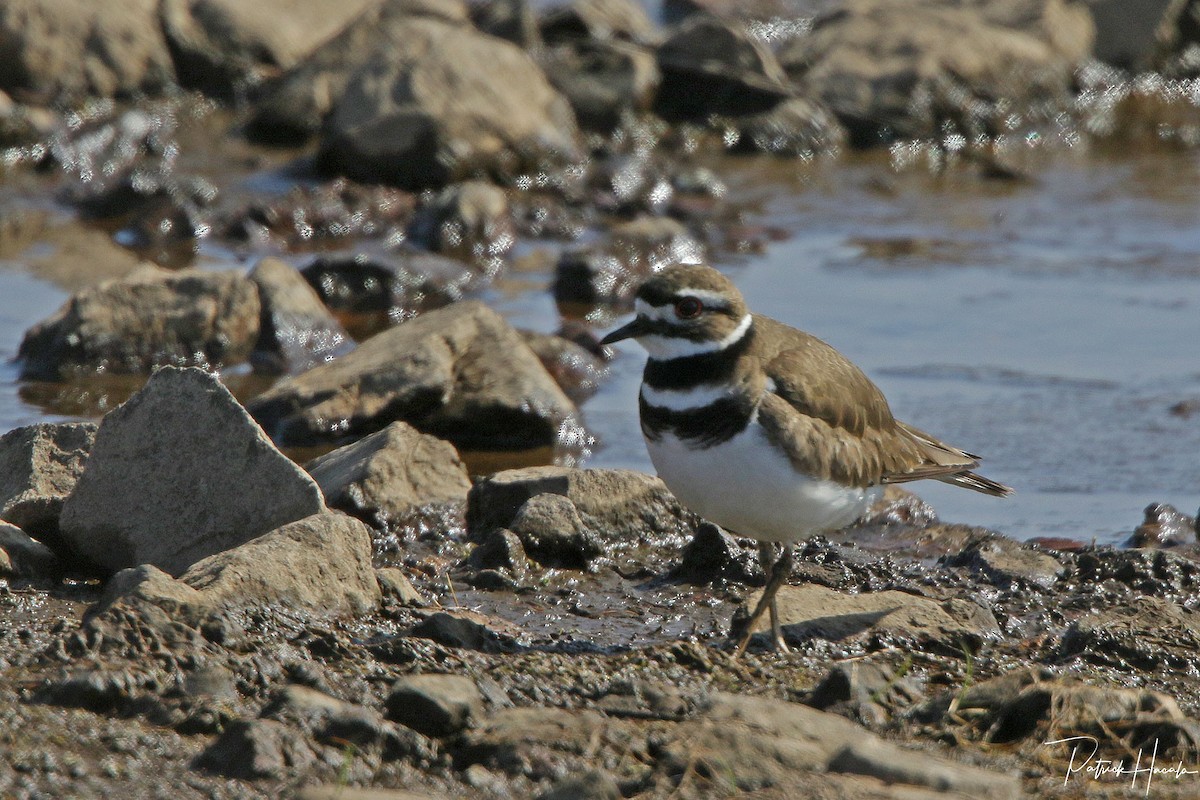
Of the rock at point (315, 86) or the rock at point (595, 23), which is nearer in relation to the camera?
the rock at point (315, 86)

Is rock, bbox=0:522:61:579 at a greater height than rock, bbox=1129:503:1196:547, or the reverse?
rock, bbox=1129:503:1196:547

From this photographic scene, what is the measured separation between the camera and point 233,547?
532cm

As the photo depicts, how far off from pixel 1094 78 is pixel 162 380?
1277 centimetres

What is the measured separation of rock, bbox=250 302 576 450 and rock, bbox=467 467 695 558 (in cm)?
109

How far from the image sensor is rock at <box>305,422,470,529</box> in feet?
20.4

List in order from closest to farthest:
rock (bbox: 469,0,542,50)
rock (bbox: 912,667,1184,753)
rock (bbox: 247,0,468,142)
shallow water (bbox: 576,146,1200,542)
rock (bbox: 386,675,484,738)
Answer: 1. rock (bbox: 386,675,484,738)
2. rock (bbox: 912,667,1184,753)
3. shallow water (bbox: 576,146,1200,542)
4. rock (bbox: 247,0,468,142)
5. rock (bbox: 469,0,542,50)

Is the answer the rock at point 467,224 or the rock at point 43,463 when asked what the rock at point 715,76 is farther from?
the rock at point 43,463

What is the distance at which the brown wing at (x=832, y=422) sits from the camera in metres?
4.89

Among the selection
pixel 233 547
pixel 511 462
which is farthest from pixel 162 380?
pixel 511 462

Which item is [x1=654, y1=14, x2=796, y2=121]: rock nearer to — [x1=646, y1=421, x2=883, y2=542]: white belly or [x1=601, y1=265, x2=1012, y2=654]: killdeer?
[x1=601, y1=265, x2=1012, y2=654]: killdeer

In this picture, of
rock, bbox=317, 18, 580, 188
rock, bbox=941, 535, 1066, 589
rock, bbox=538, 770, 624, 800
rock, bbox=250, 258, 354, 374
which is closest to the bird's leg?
rock, bbox=941, 535, 1066, 589

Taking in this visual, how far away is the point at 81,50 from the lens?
1362 cm

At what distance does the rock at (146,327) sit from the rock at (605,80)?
→ 19.4ft
